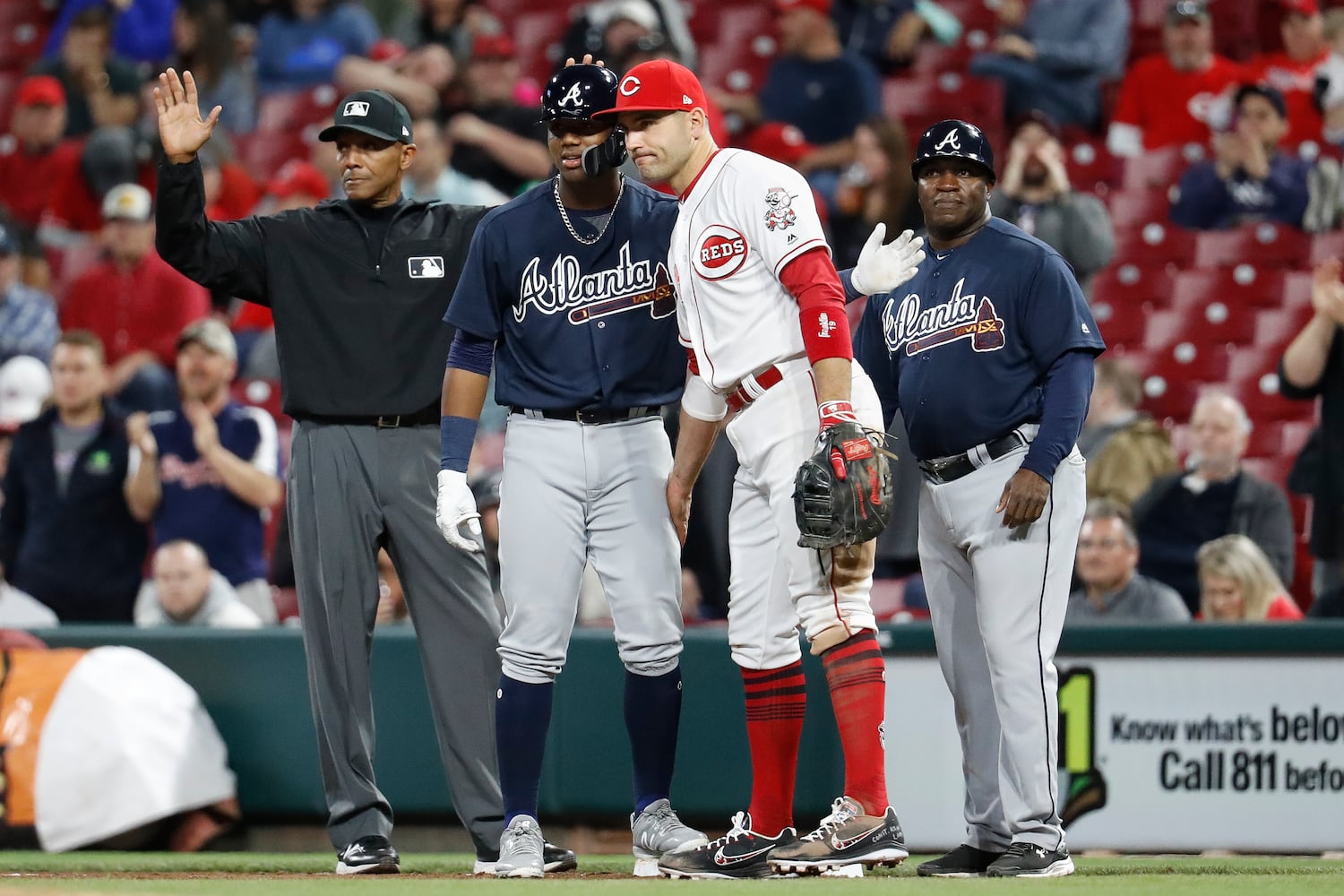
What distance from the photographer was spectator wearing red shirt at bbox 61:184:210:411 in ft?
30.1

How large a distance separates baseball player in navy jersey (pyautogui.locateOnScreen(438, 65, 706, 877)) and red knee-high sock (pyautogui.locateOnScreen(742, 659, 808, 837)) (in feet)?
0.75

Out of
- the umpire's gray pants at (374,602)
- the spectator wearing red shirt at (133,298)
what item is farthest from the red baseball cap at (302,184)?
the umpire's gray pants at (374,602)

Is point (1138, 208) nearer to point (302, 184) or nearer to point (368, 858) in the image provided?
point (302, 184)

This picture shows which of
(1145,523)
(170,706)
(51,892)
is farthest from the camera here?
(1145,523)

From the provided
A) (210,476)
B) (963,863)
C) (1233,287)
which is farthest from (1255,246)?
(963,863)

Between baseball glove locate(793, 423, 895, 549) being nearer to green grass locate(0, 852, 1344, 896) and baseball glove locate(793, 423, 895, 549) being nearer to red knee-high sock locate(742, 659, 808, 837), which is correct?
red knee-high sock locate(742, 659, 808, 837)

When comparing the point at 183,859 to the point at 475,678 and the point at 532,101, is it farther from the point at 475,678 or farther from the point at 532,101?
the point at 532,101

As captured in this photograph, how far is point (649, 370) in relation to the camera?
15.8 feet

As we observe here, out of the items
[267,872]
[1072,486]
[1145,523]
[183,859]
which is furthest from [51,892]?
[1145,523]

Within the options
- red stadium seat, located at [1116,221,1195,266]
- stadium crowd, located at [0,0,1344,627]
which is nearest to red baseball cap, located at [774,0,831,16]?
stadium crowd, located at [0,0,1344,627]

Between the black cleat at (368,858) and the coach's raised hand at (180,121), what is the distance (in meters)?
1.89

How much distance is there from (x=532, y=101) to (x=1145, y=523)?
16.3 ft

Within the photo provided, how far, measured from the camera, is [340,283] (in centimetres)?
523

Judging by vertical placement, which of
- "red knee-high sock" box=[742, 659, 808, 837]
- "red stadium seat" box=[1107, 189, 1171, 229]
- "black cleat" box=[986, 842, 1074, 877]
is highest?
"red stadium seat" box=[1107, 189, 1171, 229]
